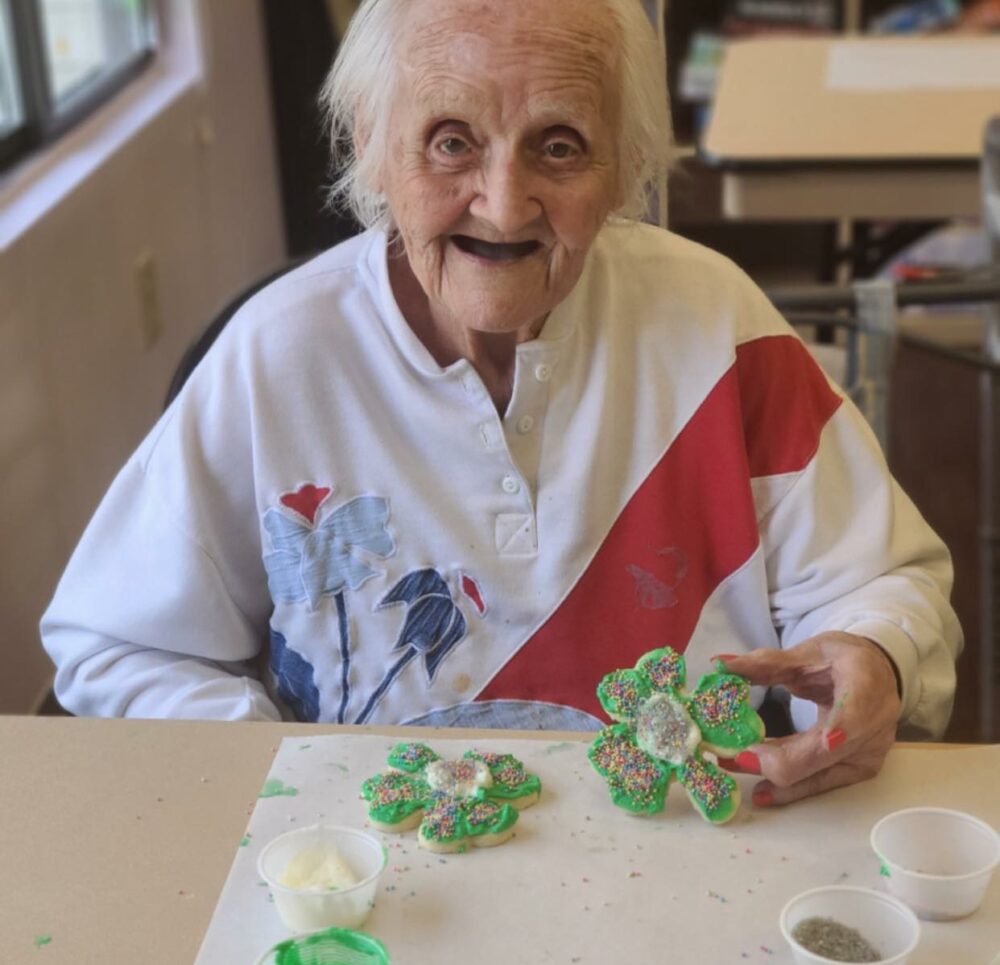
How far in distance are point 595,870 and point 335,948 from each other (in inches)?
7.7

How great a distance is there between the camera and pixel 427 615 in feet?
4.65

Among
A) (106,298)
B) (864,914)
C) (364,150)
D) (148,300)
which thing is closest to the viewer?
(864,914)

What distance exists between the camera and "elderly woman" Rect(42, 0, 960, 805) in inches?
55.1

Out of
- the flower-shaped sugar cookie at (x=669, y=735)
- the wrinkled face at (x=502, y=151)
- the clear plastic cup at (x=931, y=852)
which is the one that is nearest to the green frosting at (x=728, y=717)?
the flower-shaped sugar cookie at (x=669, y=735)

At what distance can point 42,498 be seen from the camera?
2547 millimetres

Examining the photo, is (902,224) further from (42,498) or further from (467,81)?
(467,81)

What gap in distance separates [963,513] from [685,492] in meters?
2.26

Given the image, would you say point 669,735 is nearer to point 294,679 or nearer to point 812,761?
point 812,761

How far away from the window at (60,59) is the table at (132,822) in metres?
1.79

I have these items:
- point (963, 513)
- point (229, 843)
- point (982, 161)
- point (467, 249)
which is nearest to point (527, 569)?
point (467, 249)

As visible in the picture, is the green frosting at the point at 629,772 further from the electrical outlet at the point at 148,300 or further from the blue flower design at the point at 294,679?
the electrical outlet at the point at 148,300

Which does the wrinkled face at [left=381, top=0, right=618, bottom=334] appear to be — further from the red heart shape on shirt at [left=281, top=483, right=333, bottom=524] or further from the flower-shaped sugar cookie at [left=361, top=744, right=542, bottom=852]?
the flower-shaped sugar cookie at [left=361, top=744, right=542, bottom=852]

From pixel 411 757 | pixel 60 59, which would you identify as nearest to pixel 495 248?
pixel 411 757

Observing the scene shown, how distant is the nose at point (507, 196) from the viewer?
1267mm
